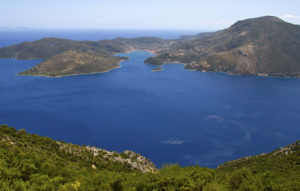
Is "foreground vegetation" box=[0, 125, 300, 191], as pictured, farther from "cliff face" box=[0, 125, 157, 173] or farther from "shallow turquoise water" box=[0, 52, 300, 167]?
"shallow turquoise water" box=[0, 52, 300, 167]

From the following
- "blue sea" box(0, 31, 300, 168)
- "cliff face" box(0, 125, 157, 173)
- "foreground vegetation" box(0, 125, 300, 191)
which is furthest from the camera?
"blue sea" box(0, 31, 300, 168)

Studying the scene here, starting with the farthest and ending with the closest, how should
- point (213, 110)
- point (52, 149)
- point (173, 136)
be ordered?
point (213, 110) < point (173, 136) < point (52, 149)

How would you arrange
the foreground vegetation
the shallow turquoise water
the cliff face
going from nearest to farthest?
the foreground vegetation → the cliff face → the shallow turquoise water

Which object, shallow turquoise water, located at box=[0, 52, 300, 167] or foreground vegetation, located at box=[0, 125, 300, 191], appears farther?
shallow turquoise water, located at box=[0, 52, 300, 167]

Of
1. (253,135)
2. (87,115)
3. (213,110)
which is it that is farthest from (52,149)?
(213,110)

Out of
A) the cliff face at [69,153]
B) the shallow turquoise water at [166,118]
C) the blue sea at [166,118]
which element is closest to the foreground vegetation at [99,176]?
the cliff face at [69,153]

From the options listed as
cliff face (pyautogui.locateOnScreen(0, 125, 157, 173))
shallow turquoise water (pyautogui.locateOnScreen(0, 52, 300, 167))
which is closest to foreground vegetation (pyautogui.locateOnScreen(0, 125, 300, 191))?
cliff face (pyautogui.locateOnScreen(0, 125, 157, 173))

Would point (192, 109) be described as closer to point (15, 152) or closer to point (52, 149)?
point (52, 149)

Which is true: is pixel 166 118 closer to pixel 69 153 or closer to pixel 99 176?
pixel 69 153

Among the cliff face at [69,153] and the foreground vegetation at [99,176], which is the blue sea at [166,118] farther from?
the foreground vegetation at [99,176]
